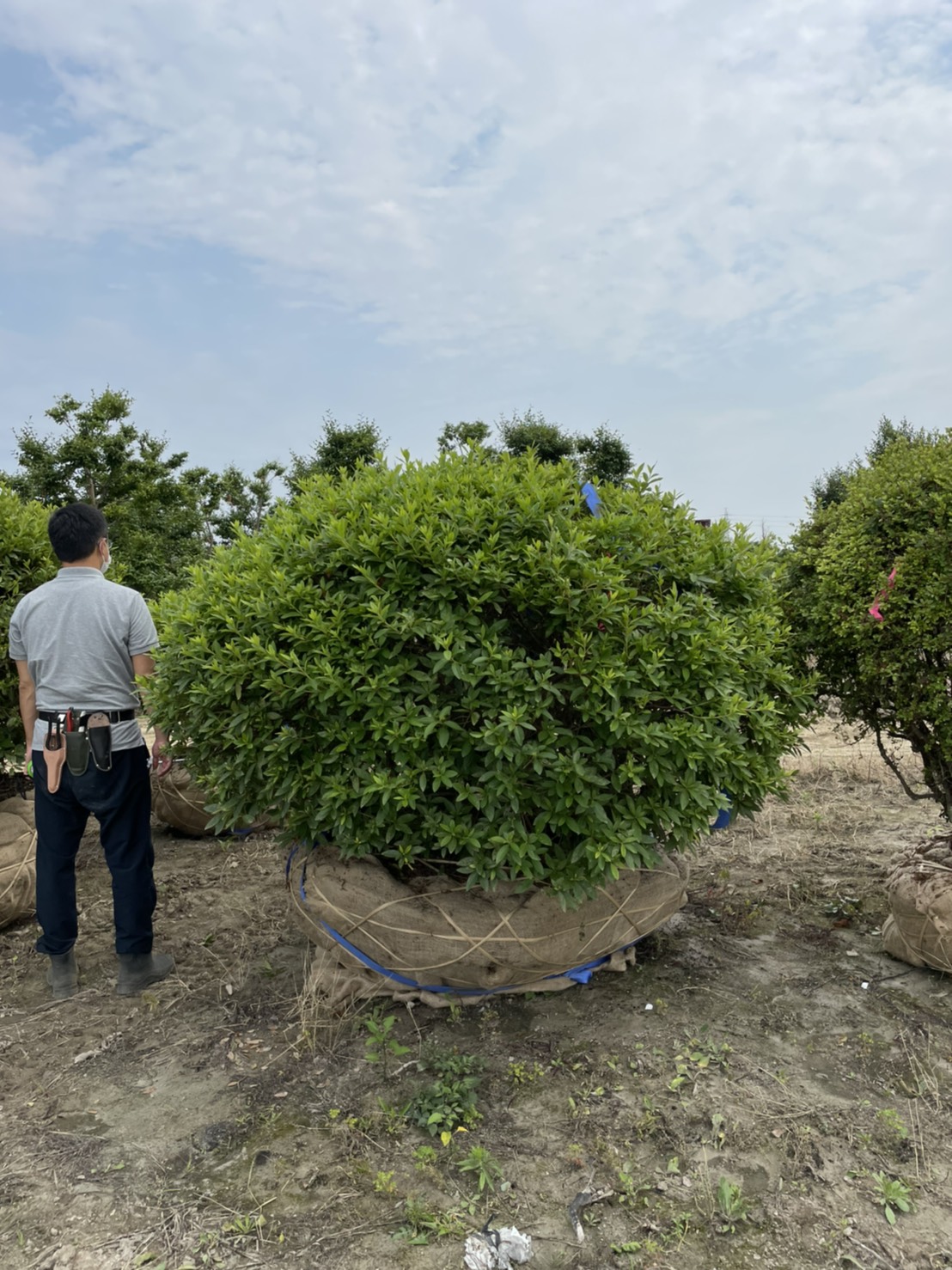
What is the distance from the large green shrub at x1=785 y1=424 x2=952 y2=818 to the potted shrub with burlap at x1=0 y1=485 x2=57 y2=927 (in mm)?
4224

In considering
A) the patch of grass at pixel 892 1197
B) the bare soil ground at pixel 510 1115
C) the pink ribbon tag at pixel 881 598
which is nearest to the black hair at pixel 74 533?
the bare soil ground at pixel 510 1115

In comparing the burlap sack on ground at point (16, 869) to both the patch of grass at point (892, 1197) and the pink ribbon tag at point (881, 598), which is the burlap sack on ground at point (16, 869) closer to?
the patch of grass at point (892, 1197)

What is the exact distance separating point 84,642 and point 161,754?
0.65 metres

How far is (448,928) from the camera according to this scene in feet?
10.8

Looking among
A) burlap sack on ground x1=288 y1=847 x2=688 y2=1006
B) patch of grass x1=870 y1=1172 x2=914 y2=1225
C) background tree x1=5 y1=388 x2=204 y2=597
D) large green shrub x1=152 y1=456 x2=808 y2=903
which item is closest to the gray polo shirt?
large green shrub x1=152 y1=456 x2=808 y2=903

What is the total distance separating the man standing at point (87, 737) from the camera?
3.92m

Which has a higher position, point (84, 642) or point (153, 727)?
point (84, 642)

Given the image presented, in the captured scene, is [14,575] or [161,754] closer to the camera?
[161,754]

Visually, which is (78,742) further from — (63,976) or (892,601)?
(892,601)

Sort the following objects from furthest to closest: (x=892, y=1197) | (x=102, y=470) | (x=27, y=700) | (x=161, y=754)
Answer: (x=102, y=470), (x=27, y=700), (x=161, y=754), (x=892, y=1197)

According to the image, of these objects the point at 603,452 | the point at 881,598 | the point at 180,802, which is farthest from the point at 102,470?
the point at 603,452

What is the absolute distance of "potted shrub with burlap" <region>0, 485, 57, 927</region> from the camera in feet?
15.2

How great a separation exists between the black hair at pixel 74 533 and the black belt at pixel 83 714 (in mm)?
706

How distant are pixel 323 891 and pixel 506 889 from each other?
2.43 feet
